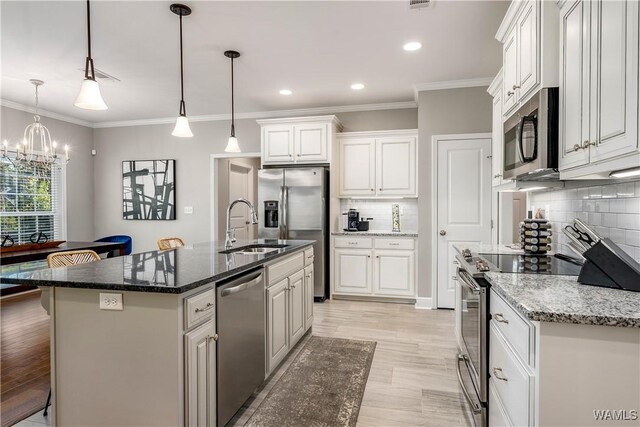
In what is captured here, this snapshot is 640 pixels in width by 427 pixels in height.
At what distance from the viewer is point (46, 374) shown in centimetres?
261

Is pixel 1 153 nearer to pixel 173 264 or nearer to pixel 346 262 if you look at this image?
pixel 173 264

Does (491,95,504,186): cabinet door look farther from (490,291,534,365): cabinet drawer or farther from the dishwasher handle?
the dishwasher handle

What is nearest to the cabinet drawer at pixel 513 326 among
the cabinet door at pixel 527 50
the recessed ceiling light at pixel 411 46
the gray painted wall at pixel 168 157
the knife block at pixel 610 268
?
the knife block at pixel 610 268

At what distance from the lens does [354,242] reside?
15.4ft

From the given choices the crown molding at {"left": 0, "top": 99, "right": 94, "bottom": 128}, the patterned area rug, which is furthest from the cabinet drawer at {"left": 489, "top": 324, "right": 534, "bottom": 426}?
the crown molding at {"left": 0, "top": 99, "right": 94, "bottom": 128}

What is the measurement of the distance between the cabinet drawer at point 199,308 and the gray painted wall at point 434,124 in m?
3.11

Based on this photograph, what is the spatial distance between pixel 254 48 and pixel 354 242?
2.63 meters

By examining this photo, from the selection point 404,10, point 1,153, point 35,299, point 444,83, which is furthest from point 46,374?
point 444,83

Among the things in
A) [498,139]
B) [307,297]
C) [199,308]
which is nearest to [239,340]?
[199,308]

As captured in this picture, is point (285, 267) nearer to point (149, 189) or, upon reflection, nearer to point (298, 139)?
point (298, 139)

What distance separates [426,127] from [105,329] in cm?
385

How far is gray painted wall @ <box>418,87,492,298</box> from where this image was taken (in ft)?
13.6

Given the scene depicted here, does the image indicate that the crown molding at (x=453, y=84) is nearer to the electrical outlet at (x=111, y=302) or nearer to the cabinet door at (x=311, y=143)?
the cabinet door at (x=311, y=143)

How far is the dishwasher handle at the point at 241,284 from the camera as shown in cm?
191
